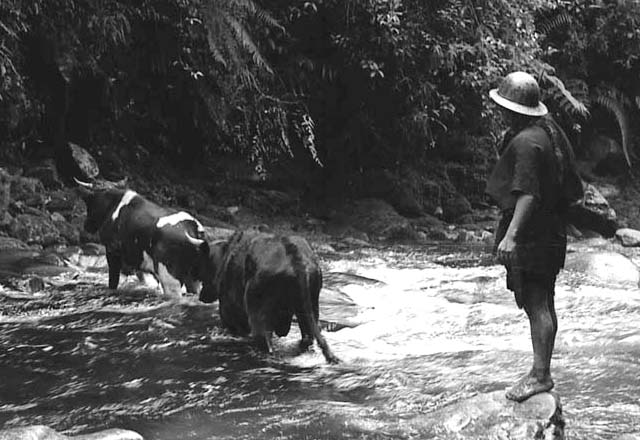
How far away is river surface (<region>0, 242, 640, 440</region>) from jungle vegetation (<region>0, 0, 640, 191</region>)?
A: 3.77 m

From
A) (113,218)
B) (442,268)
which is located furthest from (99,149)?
(442,268)

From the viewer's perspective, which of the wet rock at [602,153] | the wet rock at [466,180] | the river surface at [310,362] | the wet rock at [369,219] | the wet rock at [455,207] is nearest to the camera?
the river surface at [310,362]

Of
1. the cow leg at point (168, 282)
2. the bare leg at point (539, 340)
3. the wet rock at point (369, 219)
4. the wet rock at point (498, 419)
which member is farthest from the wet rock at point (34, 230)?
the bare leg at point (539, 340)

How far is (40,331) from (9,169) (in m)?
5.56

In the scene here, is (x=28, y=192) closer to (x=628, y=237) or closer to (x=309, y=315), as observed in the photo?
(x=309, y=315)

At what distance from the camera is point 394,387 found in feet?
19.5

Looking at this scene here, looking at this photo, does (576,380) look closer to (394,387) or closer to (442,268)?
(394,387)

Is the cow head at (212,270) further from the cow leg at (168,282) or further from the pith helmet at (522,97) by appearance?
the pith helmet at (522,97)

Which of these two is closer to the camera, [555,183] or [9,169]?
[555,183]

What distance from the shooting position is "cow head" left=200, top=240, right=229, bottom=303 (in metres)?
7.70

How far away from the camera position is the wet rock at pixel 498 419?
4738 millimetres

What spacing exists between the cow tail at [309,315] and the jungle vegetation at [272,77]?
5.57 m

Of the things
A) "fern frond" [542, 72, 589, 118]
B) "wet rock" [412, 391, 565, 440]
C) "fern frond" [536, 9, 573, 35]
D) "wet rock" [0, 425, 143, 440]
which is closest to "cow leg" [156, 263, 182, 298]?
"wet rock" [0, 425, 143, 440]

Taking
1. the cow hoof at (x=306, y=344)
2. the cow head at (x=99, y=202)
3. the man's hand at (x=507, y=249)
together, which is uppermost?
the man's hand at (x=507, y=249)
